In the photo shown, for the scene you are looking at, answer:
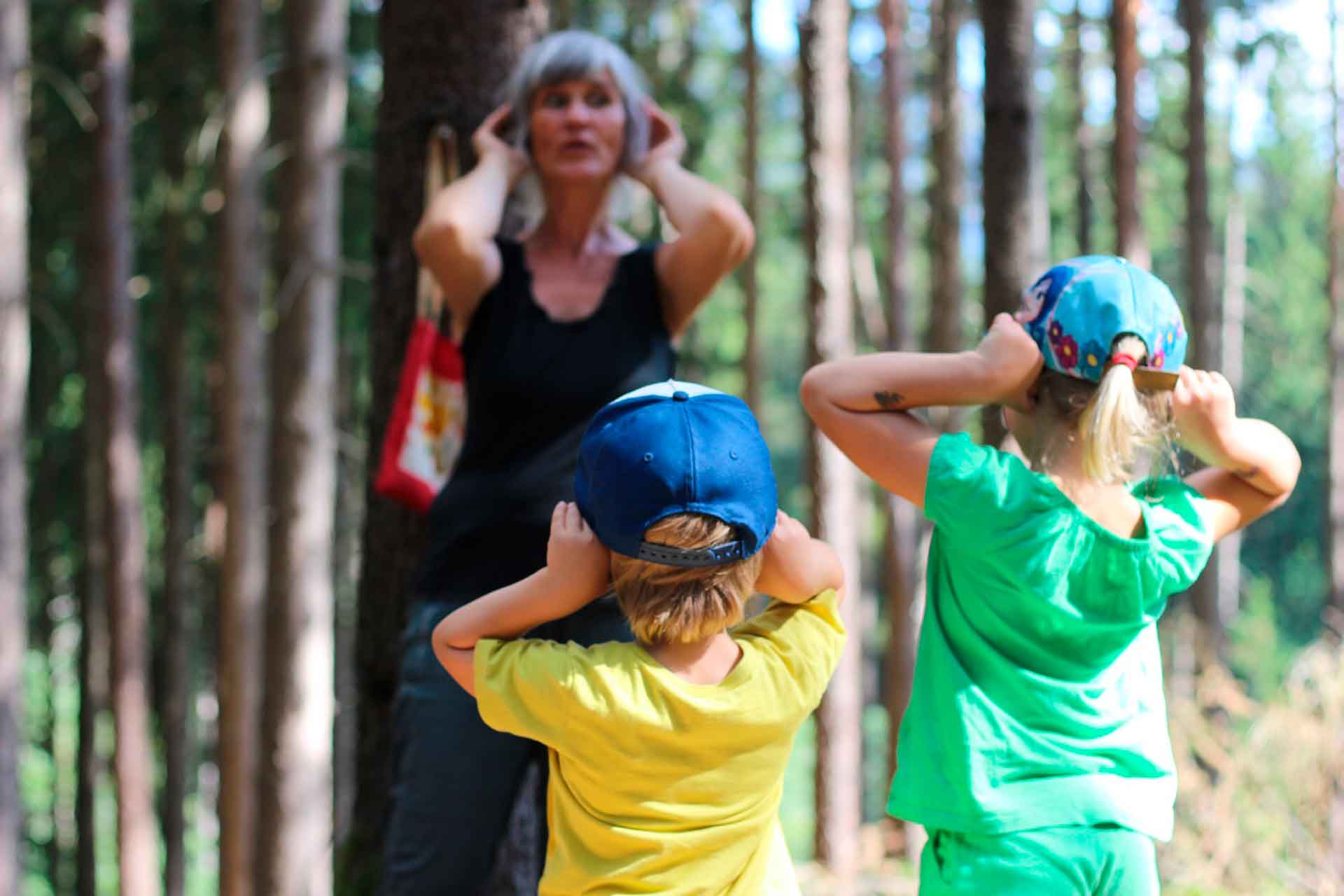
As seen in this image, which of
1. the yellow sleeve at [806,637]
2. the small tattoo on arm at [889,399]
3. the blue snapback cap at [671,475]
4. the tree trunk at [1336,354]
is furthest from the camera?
the tree trunk at [1336,354]

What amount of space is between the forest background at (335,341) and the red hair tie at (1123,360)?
4.31 ft

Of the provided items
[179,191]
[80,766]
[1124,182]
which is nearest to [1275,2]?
[1124,182]

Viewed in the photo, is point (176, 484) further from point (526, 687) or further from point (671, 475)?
point (671, 475)

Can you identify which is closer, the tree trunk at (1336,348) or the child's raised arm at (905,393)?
the child's raised arm at (905,393)

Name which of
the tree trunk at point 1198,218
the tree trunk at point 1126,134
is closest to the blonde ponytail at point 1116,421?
the tree trunk at point 1126,134

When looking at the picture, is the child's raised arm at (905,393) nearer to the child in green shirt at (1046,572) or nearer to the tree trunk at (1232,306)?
the child in green shirt at (1046,572)

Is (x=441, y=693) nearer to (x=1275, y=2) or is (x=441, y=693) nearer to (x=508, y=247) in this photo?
(x=508, y=247)

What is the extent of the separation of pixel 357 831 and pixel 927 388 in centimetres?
240

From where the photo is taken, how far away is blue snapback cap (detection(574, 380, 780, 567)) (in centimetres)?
223

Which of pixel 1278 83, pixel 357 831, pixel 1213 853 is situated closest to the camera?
pixel 357 831

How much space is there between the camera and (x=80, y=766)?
47.0 ft

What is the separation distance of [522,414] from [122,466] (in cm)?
829

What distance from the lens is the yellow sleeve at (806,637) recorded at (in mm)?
2375

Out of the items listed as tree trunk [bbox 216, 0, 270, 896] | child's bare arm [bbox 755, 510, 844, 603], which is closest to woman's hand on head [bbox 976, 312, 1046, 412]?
child's bare arm [bbox 755, 510, 844, 603]
